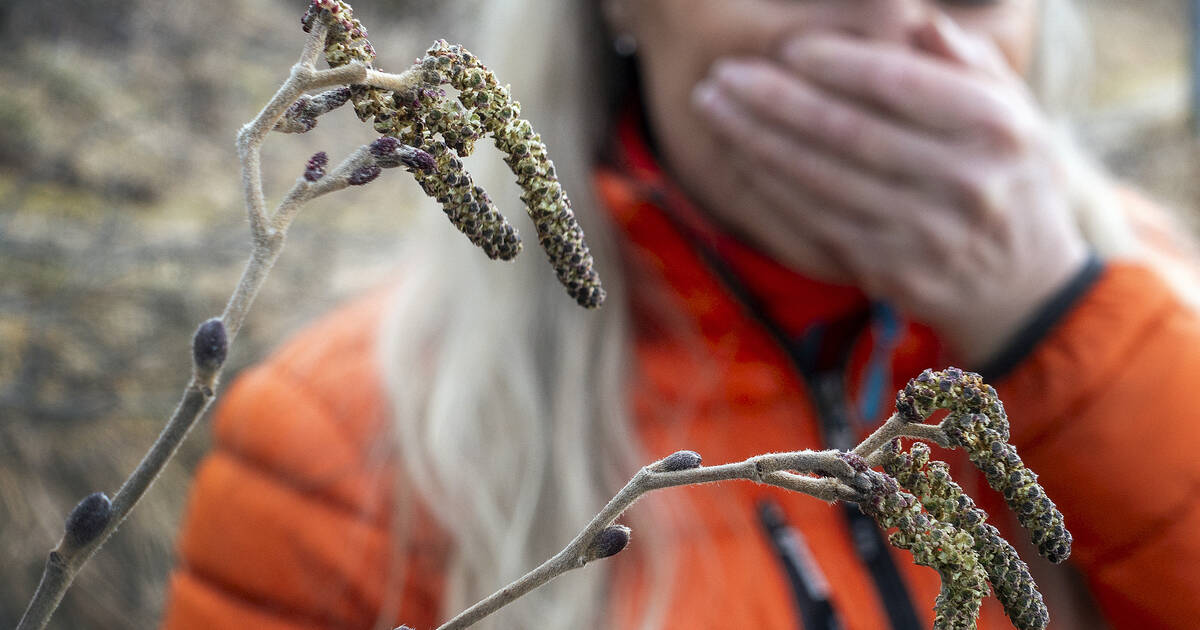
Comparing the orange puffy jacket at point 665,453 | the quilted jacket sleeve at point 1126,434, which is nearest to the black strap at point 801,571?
the orange puffy jacket at point 665,453

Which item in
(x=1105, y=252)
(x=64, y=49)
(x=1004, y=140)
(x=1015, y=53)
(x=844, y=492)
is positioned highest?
(x=64, y=49)

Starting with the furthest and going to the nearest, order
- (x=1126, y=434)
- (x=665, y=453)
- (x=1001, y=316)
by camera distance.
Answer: (x=665, y=453) < (x=1001, y=316) < (x=1126, y=434)

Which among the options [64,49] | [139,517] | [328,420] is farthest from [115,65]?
[328,420]

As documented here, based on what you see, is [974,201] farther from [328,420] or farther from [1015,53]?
[328,420]

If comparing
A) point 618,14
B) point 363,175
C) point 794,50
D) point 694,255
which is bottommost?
point 363,175

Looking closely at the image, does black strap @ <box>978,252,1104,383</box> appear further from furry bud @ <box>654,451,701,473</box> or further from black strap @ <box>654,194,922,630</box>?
furry bud @ <box>654,451,701,473</box>

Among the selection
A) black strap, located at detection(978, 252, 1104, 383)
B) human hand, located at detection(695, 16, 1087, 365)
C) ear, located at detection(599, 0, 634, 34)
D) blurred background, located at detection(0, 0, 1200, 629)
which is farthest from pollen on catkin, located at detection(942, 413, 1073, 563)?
blurred background, located at detection(0, 0, 1200, 629)

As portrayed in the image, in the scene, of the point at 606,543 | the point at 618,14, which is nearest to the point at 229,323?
the point at 606,543

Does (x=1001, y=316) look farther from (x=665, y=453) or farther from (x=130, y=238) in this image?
(x=130, y=238)
